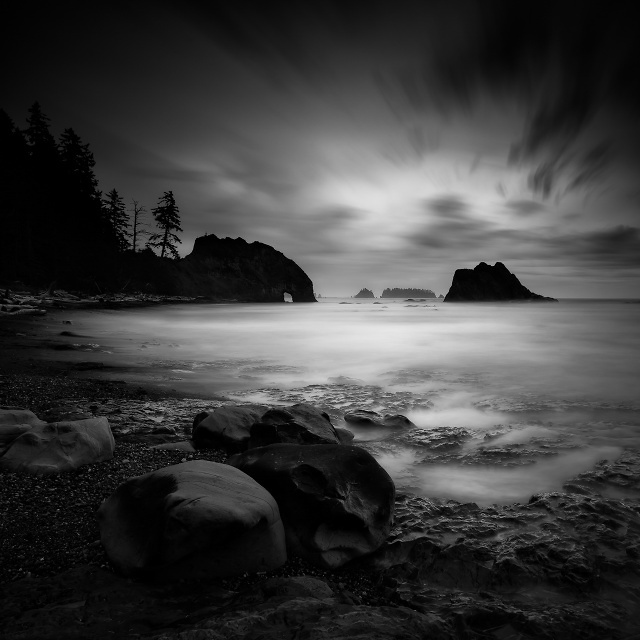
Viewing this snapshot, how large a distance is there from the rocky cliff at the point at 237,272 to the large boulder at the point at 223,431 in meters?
69.4

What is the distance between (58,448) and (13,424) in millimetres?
918

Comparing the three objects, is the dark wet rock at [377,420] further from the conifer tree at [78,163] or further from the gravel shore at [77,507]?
the conifer tree at [78,163]

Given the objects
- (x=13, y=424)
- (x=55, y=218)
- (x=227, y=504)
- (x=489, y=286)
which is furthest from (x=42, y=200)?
(x=489, y=286)

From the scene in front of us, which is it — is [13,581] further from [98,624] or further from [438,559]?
[438,559]

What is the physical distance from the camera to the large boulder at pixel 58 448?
13.3 feet

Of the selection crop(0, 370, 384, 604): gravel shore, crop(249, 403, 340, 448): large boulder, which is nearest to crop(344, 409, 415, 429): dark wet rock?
crop(249, 403, 340, 448): large boulder

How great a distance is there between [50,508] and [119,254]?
195 ft

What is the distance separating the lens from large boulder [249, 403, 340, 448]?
5.17m

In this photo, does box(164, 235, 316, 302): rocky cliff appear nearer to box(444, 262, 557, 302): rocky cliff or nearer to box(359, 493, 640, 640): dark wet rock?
box(359, 493, 640, 640): dark wet rock

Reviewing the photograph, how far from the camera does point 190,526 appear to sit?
2691mm

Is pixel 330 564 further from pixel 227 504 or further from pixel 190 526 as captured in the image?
pixel 190 526

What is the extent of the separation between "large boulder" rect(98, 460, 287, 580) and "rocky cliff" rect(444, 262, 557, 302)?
582 feet

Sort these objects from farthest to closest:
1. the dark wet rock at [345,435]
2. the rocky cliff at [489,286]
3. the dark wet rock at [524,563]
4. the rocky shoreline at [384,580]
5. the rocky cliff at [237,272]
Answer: the rocky cliff at [489,286], the rocky cliff at [237,272], the dark wet rock at [345,435], the dark wet rock at [524,563], the rocky shoreline at [384,580]

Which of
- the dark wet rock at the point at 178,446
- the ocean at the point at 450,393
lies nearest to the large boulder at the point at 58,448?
the dark wet rock at the point at 178,446
